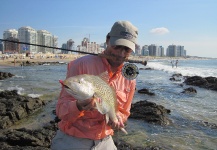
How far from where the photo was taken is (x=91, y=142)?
10.0 feet

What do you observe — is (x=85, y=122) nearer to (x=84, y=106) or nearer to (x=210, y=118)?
(x=84, y=106)

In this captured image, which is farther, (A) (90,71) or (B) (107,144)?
(B) (107,144)

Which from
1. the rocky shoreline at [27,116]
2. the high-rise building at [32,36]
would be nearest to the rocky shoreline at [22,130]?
the rocky shoreline at [27,116]

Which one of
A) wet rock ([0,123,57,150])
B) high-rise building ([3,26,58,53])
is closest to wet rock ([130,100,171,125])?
wet rock ([0,123,57,150])

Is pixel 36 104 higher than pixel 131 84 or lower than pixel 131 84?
lower

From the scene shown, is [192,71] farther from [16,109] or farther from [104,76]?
[104,76]

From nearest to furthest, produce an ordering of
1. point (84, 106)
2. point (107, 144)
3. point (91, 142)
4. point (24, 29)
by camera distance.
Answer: point (84, 106), point (91, 142), point (107, 144), point (24, 29)

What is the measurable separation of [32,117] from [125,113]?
32.6ft

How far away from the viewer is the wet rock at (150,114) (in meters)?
12.4

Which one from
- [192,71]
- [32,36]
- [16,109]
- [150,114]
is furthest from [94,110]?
[32,36]

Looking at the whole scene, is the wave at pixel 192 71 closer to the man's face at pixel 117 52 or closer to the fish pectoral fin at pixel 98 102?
the man's face at pixel 117 52

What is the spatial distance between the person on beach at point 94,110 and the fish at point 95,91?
190mm

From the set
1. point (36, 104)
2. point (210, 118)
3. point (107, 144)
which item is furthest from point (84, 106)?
point (210, 118)

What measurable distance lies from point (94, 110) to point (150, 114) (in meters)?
10.5
